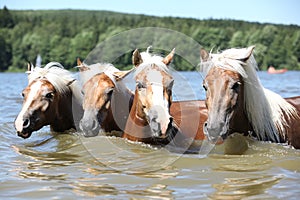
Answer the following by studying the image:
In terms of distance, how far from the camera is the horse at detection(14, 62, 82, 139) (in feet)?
19.2

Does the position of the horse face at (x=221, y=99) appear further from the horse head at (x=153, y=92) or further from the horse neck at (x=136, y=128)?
the horse neck at (x=136, y=128)

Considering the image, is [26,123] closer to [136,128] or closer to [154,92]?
[136,128]

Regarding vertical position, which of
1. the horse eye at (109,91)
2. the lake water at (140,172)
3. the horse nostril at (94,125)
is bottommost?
the lake water at (140,172)

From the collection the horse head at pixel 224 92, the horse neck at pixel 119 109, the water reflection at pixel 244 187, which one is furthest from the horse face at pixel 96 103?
the water reflection at pixel 244 187

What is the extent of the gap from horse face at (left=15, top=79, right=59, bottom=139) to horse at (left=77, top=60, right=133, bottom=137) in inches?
20.7

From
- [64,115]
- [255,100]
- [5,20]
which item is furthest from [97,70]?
[5,20]

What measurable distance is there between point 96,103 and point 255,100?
70.3 inches

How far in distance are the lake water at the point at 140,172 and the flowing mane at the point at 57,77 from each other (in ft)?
2.29

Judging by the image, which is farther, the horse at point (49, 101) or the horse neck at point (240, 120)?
the horse at point (49, 101)

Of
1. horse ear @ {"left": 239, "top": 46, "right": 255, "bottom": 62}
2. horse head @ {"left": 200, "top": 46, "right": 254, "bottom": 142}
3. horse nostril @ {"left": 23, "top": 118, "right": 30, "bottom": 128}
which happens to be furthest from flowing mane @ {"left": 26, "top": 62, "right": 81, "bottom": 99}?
horse ear @ {"left": 239, "top": 46, "right": 255, "bottom": 62}

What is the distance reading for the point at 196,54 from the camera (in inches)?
240

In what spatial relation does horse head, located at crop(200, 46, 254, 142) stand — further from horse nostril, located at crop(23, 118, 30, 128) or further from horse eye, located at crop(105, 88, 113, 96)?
horse nostril, located at crop(23, 118, 30, 128)

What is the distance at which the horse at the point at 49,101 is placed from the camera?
5844 mm

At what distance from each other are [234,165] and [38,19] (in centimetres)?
9093
